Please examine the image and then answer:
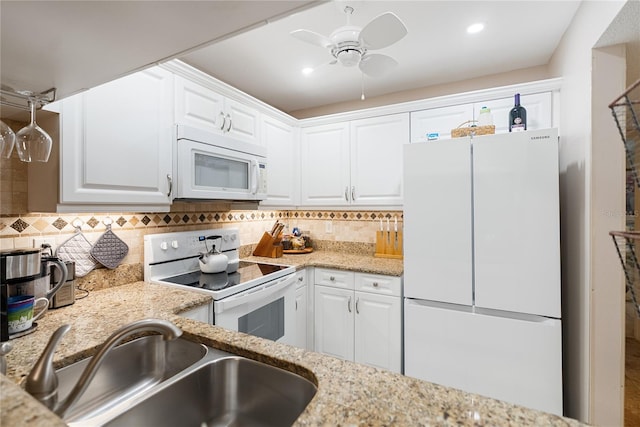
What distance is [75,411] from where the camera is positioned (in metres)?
0.91

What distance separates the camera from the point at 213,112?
1945 mm

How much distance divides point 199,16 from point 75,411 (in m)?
1.17

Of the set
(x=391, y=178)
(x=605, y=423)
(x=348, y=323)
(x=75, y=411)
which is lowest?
(x=605, y=423)

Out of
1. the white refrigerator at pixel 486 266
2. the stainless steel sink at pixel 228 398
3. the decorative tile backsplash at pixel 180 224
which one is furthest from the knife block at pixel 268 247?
the stainless steel sink at pixel 228 398

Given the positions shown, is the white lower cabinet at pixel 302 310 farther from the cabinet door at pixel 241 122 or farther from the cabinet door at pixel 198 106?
the cabinet door at pixel 198 106

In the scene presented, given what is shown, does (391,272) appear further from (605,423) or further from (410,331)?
(605,423)

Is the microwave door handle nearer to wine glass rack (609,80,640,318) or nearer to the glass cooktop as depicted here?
the glass cooktop

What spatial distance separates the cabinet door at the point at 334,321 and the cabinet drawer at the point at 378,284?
12 cm

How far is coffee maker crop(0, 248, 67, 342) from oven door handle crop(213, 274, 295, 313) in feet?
2.31

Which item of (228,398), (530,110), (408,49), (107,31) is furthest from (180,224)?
(530,110)

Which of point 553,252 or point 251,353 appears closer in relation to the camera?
point 251,353

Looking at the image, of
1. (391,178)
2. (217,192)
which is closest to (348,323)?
(391,178)

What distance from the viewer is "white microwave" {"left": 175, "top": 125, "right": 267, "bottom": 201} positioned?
1656mm

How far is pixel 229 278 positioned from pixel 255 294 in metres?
0.23
